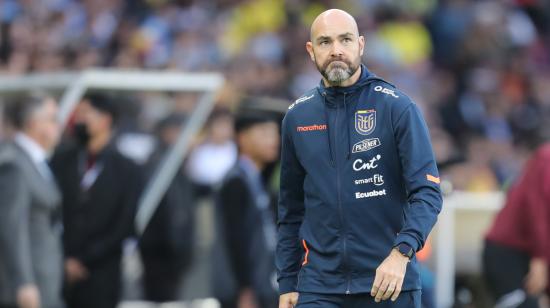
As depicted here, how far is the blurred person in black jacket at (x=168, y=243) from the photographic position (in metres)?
12.2

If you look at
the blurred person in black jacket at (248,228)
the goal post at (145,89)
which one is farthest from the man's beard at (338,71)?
the goal post at (145,89)

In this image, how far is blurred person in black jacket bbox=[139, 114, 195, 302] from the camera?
12.2 m

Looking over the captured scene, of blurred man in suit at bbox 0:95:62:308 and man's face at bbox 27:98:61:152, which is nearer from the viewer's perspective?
blurred man in suit at bbox 0:95:62:308

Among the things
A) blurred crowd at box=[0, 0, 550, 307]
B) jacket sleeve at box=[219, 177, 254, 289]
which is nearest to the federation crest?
jacket sleeve at box=[219, 177, 254, 289]

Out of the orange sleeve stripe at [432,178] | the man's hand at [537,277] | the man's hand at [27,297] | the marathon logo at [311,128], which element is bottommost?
the man's hand at [537,277]

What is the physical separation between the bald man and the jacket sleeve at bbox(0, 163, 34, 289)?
3.23m

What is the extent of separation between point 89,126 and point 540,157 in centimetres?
339

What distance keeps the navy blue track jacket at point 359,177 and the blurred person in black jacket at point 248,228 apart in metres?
3.40

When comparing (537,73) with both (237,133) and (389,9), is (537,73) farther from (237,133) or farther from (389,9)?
(237,133)

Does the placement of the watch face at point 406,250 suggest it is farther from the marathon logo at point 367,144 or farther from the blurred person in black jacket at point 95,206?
the blurred person in black jacket at point 95,206

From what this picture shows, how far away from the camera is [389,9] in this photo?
19.2 meters

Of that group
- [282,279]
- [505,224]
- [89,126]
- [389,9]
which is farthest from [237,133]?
[389,9]

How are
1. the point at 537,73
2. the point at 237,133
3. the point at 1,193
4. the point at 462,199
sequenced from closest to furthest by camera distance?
the point at 1,193, the point at 237,133, the point at 462,199, the point at 537,73

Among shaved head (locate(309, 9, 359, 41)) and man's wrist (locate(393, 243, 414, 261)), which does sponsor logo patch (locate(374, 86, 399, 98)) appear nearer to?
shaved head (locate(309, 9, 359, 41))
